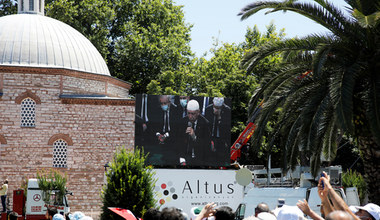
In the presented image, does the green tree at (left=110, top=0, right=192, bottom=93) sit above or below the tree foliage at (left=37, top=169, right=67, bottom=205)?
above

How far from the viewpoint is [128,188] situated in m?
14.7

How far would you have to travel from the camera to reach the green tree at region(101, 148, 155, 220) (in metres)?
14.6

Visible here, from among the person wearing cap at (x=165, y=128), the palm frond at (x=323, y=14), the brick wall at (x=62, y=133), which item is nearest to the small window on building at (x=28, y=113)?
the brick wall at (x=62, y=133)

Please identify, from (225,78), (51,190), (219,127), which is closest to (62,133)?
(51,190)

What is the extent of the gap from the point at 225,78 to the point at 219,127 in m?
14.1

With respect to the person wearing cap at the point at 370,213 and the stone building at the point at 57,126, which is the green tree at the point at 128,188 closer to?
the person wearing cap at the point at 370,213

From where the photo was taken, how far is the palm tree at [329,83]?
43.0ft

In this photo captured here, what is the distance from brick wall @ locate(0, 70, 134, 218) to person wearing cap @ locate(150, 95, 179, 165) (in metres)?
5.70

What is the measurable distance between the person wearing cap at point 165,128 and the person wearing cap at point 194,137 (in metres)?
0.38

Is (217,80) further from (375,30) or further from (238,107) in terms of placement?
(375,30)

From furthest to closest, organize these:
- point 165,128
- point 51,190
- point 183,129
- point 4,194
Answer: point 4,194
point 183,129
point 165,128
point 51,190

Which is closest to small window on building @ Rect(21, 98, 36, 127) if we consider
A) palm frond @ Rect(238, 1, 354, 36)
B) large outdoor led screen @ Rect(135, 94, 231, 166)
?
large outdoor led screen @ Rect(135, 94, 231, 166)

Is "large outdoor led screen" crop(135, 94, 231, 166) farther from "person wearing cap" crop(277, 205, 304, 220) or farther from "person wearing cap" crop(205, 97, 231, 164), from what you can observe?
"person wearing cap" crop(277, 205, 304, 220)

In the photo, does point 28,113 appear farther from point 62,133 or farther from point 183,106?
point 183,106
